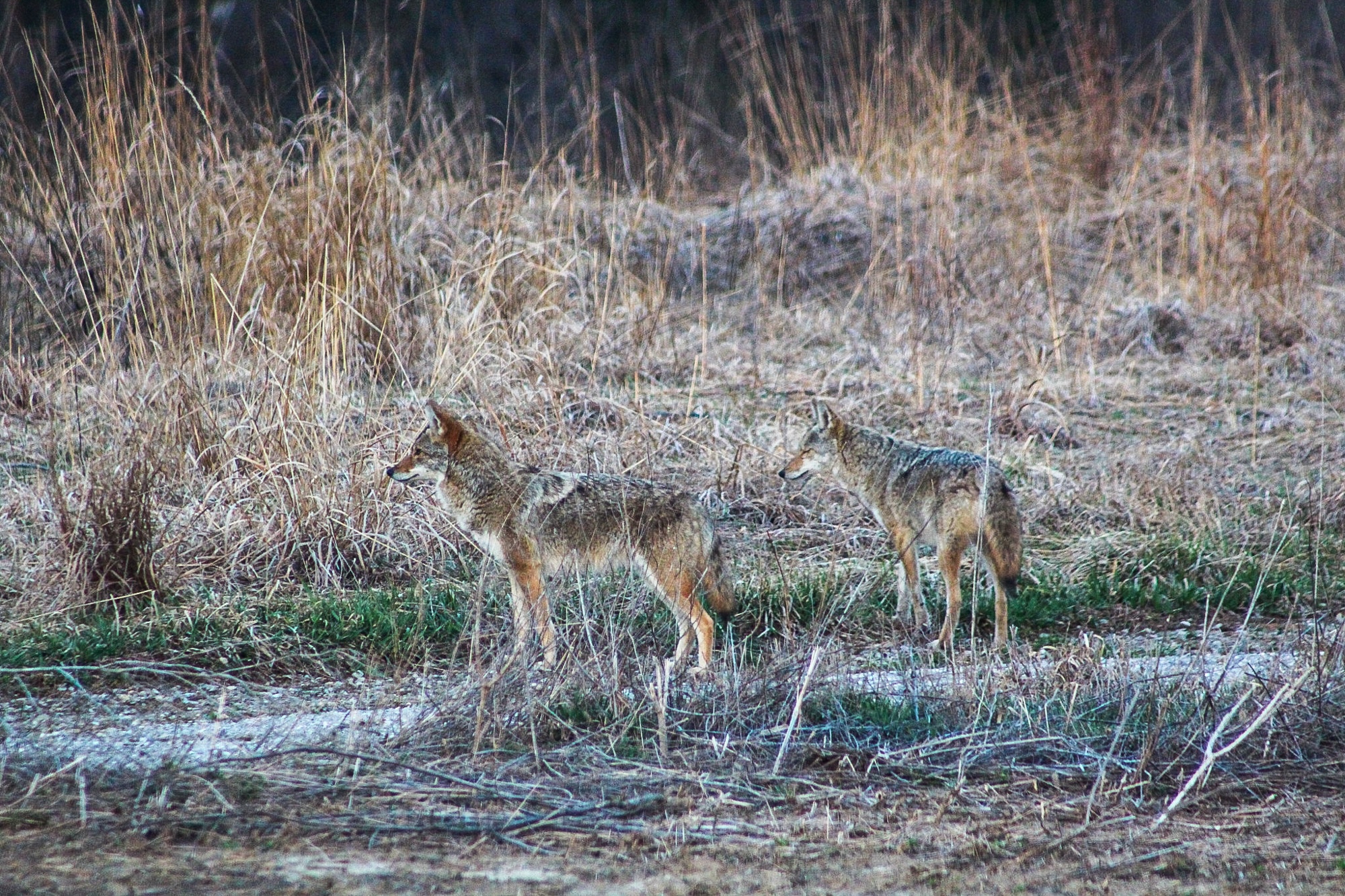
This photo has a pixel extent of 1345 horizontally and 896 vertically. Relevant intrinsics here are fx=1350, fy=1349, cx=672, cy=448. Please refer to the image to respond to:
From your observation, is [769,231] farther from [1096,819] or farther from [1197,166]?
[1096,819]

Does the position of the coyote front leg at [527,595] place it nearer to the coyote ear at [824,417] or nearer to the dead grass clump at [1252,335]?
the coyote ear at [824,417]

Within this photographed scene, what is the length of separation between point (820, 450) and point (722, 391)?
251 cm

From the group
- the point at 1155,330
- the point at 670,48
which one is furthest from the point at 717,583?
the point at 670,48

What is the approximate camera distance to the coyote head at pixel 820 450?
802cm

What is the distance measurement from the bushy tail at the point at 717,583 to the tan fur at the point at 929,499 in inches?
36.8

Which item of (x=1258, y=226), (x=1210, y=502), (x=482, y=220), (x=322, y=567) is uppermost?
(x=482, y=220)

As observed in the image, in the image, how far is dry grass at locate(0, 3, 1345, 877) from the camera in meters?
5.01

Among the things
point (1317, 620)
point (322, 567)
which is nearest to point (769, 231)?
point (322, 567)

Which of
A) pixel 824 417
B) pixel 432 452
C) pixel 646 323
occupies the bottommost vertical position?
pixel 824 417

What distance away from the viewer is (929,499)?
23.3ft

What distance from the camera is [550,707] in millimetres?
4844

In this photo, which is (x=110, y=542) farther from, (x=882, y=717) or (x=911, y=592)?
(x=911, y=592)

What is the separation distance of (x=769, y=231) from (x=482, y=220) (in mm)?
4330

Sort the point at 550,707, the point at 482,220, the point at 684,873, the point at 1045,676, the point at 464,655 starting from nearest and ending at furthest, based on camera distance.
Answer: the point at 684,873 → the point at 550,707 → the point at 1045,676 → the point at 464,655 → the point at 482,220
